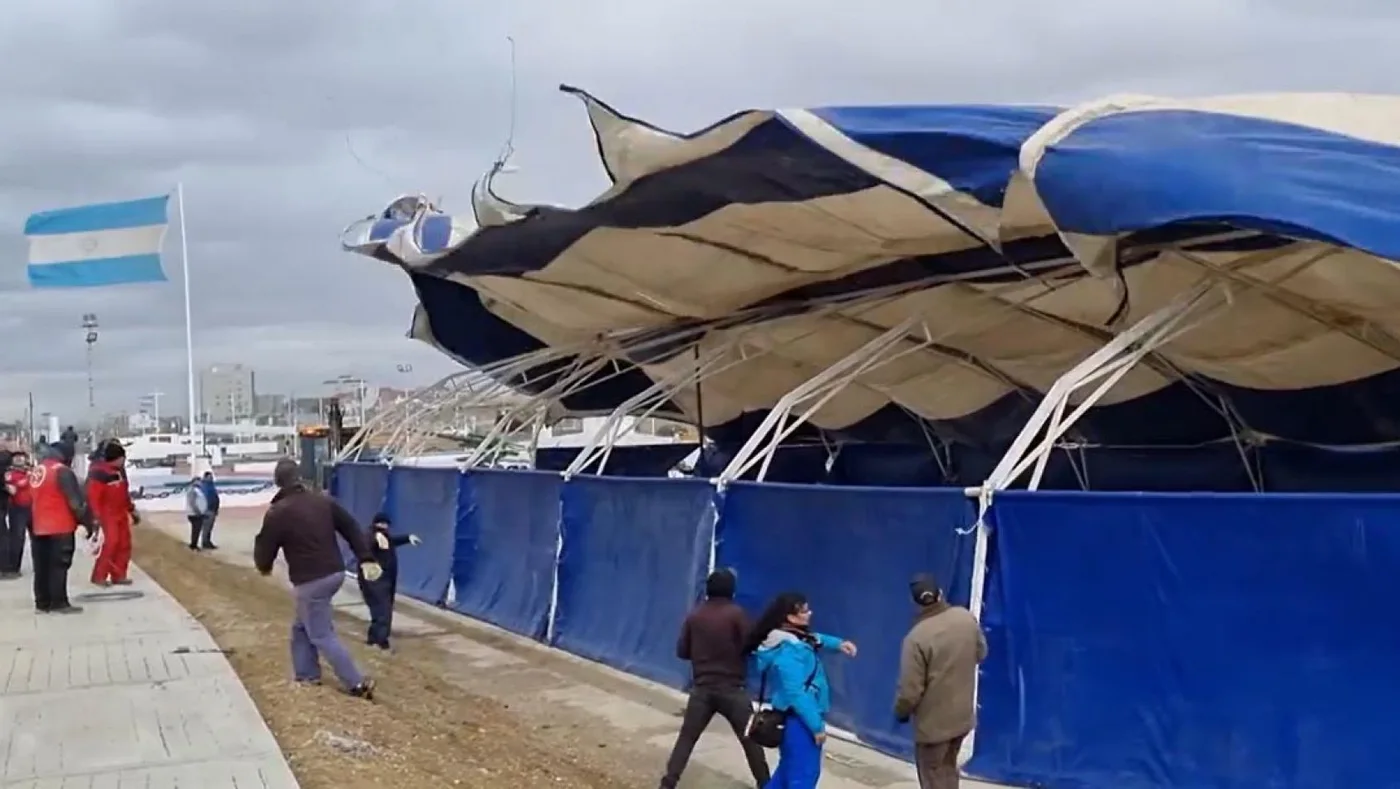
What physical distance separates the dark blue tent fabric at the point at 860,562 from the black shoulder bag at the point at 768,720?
4.94ft

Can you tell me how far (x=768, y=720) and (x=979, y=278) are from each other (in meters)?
5.87

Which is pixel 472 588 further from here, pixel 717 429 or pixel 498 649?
pixel 717 429

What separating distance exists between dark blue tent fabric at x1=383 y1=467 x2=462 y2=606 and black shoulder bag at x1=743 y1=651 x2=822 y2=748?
10084mm

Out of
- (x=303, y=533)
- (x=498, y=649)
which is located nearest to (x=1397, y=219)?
(x=303, y=533)

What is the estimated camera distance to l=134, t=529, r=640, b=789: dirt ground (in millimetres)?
7652

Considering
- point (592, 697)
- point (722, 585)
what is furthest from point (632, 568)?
point (722, 585)

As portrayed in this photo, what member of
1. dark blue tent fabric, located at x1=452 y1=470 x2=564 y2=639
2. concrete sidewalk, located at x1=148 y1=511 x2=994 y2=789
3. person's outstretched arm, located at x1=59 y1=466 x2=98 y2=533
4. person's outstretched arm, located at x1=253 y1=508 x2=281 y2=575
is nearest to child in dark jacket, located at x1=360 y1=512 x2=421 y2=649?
concrete sidewalk, located at x1=148 y1=511 x2=994 y2=789

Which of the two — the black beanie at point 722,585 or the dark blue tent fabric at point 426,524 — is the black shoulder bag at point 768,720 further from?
the dark blue tent fabric at point 426,524

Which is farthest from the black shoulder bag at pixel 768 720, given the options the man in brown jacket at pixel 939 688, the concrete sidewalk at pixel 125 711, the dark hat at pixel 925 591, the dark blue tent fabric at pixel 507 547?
the dark blue tent fabric at pixel 507 547

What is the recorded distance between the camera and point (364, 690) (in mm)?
9906

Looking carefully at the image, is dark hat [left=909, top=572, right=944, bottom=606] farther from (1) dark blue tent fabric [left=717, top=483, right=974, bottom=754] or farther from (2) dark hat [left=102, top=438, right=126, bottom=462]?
(2) dark hat [left=102, top=438, right=126, bottom=462]

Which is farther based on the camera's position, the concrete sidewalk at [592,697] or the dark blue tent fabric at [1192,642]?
the concrete sidewalk at [592,697]

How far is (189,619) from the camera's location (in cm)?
1297

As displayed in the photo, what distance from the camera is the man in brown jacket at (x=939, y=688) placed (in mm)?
6871
